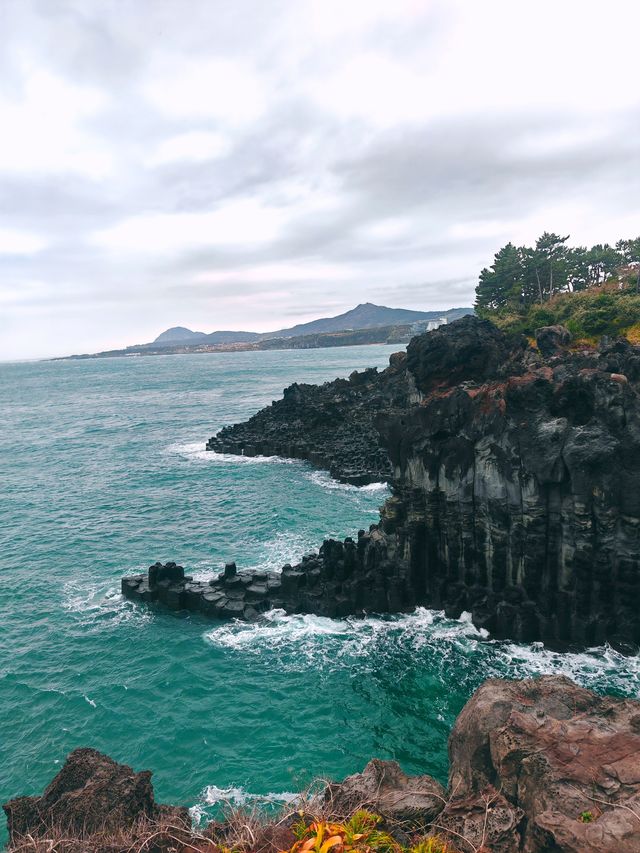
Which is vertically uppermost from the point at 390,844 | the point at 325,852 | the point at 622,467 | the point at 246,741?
the point at 622,467

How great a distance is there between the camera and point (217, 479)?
196ft

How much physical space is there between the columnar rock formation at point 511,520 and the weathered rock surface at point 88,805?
55.4ft

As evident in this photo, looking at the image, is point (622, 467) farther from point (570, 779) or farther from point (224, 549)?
point (224, 549)

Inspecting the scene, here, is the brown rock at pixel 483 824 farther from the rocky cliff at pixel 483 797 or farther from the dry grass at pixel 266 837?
the dry grass at pixel 266 837

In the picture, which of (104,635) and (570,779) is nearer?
(570,779)

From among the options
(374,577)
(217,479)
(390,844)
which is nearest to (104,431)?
(217,479)

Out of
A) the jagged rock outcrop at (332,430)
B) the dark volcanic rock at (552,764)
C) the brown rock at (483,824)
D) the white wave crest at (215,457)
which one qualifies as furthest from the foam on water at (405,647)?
the white wave crest at (215,457)

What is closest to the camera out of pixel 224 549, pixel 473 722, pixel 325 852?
pixel 325 852

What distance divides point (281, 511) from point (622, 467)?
3014 centimetres

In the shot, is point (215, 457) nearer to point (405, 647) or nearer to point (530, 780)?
point (405, 647)

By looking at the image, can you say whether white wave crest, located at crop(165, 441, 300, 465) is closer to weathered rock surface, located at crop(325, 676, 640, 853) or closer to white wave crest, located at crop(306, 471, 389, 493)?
white wave crest, located at crop(306, 471, 389, 493)

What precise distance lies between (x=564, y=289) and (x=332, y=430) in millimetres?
66660

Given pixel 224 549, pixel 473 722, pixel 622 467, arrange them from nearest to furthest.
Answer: pixel 473 722 < pixel 622 467 < pixel 224 549

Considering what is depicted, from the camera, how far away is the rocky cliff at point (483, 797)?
1002 centimetres
